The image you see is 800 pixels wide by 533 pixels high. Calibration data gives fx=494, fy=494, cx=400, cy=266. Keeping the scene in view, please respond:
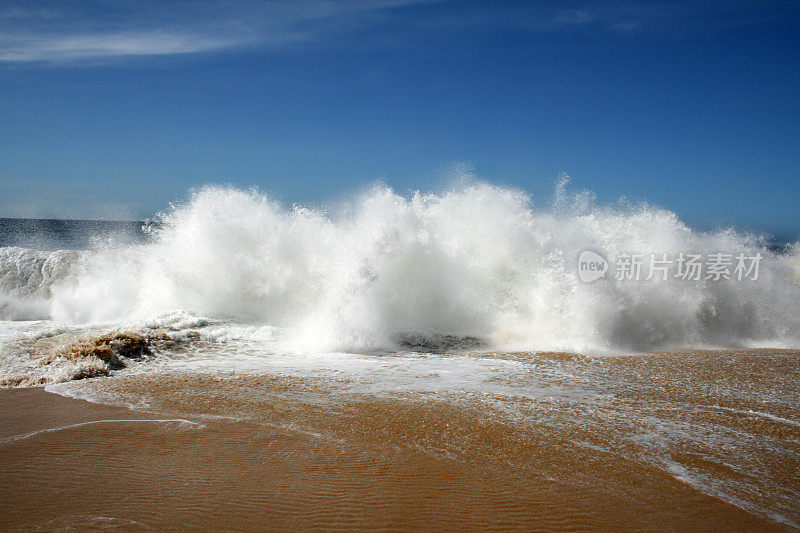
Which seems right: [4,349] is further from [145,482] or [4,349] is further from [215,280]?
[145,482]

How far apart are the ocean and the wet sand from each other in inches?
0.9

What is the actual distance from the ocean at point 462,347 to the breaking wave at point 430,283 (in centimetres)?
4

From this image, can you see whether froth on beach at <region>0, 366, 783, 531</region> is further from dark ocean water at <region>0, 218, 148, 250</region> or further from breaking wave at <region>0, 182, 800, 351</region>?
dark ocean water at <region>0, 218, 148, 250</region>

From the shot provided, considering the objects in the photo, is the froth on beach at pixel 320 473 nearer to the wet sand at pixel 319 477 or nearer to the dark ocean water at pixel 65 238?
the wet sand at pixel 319 477

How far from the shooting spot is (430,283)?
9078 mm

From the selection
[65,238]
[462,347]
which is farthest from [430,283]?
[65,238]

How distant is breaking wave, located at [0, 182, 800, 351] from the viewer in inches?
310

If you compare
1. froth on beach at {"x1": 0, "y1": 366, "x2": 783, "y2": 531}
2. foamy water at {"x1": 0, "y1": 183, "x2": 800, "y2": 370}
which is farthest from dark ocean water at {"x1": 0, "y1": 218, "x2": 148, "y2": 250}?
froth on beach at {"x1": 0, "y1": 366, "x2": 783, "y2": 531}

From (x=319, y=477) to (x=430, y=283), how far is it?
615 centimetres

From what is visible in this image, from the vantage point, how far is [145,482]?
300cm

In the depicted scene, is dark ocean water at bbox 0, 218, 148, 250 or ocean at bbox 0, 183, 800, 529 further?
dark ocean water at bbox 0, 218, 148, 250

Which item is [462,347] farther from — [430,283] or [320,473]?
[320,473]

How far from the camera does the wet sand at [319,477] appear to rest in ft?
8.73

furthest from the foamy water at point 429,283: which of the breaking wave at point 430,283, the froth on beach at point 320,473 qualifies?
the froth on beach at point 320,473
